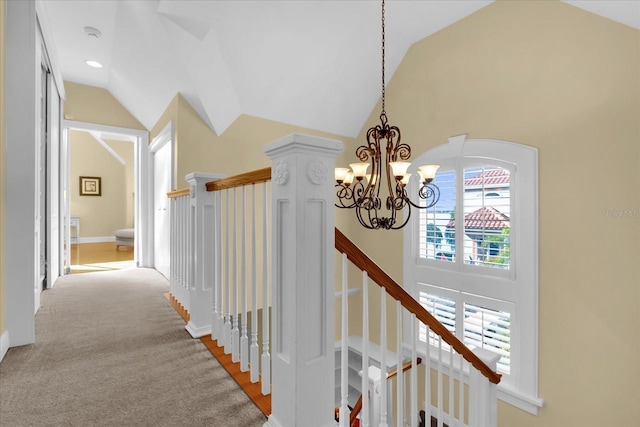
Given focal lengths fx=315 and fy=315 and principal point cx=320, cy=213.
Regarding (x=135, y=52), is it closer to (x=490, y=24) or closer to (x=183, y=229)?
(x=183, y=229)

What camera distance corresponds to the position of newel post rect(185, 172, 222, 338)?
189 cm

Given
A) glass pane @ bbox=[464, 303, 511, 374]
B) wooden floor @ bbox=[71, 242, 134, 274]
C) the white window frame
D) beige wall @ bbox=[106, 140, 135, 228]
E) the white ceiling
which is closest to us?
the white ceiling

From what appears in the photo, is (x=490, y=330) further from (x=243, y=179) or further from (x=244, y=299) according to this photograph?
(x=243, y=179)

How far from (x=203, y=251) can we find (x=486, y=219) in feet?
9.20

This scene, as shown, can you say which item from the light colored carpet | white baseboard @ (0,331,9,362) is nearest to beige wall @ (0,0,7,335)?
white baseboard @ (0,331,9,362)

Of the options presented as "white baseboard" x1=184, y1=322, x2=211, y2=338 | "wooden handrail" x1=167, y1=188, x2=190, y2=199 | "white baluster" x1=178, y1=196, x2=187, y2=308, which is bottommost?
"white baseboard" x1=184, y1=322, x2=211, y2=338

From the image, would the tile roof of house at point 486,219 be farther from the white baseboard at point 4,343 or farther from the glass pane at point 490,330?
the white baseboard at point 4,343

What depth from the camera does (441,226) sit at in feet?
12.1

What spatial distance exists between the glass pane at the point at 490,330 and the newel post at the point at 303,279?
A: 2.74 metres

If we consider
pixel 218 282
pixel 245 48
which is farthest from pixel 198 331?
pixel 245 48

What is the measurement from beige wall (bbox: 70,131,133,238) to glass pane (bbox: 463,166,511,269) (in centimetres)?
753

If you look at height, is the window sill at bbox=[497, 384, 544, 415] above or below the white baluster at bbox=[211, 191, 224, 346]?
below

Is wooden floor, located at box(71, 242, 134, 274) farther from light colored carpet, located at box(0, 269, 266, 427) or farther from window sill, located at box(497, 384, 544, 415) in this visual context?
window sill, located at box(497, 384, 544, 415)

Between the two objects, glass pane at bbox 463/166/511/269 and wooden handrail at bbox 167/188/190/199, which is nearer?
wooden handrail at bbox 167/188/190/199
